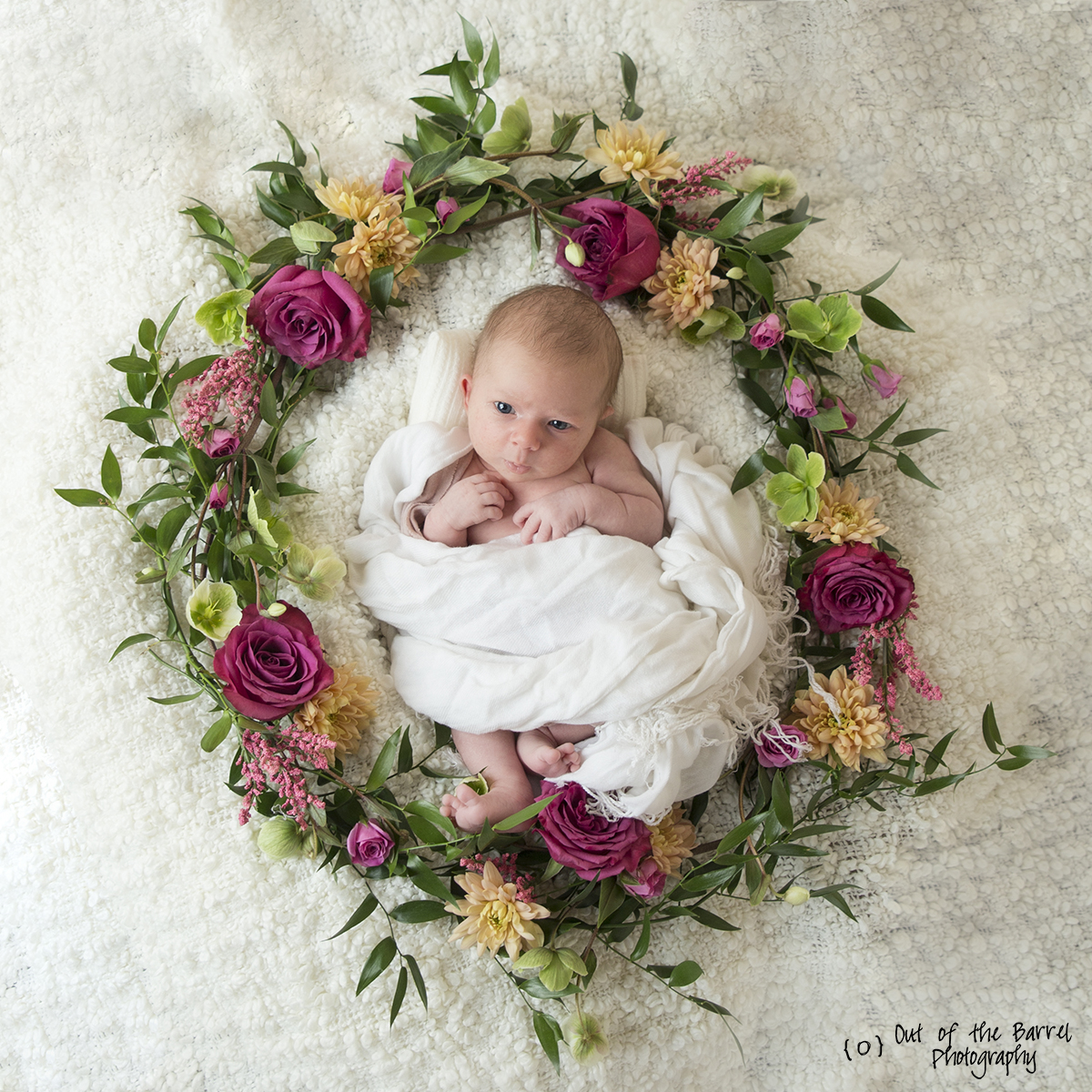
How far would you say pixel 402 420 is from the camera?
179cm

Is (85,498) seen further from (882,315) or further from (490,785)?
(882,315)

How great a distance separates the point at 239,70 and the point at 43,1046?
1886 millimetres

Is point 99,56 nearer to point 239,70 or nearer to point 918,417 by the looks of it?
point 239,70

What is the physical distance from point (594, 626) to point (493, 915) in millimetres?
501

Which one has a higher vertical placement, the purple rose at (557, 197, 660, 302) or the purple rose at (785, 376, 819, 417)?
the purple rose at (557, 197, 660, 302)

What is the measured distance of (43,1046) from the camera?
1570 mm

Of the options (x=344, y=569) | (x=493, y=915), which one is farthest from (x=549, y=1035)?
(x=344, y=569)

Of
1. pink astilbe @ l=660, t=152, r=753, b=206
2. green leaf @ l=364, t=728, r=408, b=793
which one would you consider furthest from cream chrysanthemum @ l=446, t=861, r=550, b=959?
pink astilbe @ l=660, t=152, r=753, b=206

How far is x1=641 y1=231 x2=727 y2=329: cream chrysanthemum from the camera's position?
173 cm

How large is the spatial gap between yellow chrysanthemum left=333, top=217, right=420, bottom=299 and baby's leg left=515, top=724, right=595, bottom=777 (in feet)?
2.88

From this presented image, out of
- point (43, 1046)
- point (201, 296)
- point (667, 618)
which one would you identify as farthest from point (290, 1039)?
point (201, 296)

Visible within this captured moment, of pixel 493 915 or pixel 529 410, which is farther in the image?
pixel 529 410

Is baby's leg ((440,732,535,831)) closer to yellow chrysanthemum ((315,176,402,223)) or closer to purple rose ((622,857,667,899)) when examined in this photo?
purple rose ((622,857,667,899))

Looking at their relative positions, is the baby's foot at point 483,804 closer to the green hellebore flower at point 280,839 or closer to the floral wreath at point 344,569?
the floral wreath at point 344,569
